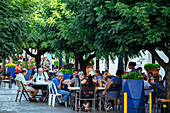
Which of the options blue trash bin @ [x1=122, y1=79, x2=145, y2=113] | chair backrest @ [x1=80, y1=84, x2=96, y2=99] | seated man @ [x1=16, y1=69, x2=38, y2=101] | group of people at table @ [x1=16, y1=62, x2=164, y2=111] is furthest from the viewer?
seated man @ [x1=16, y1=69, x2=38, y2=101]

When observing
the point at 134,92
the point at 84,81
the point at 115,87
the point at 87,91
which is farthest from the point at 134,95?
the point at 84,81

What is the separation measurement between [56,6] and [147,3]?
1317 cm

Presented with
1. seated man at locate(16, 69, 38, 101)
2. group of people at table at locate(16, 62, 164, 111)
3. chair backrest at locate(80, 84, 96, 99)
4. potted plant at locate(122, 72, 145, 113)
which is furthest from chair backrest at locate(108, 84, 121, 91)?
seated man at locate(16, 69, 38, 101)

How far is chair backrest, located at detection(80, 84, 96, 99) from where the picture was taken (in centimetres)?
1376

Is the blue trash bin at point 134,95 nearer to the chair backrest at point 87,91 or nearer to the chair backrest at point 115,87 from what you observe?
the chair backrest at point 115,87

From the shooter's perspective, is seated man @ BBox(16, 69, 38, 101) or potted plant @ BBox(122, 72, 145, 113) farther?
seated man @ BBox(16, 69, 38, 101)

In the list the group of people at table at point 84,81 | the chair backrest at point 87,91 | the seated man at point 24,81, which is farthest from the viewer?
the seated man at point 24,81

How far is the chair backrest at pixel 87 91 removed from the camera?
13.8m

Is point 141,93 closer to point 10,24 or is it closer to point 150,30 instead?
Answer: point 150,30

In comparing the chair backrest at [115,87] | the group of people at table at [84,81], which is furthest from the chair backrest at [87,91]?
the chair backrest at [115,87]

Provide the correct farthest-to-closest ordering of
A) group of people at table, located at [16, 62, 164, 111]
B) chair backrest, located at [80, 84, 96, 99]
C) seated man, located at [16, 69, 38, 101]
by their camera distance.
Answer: seated man, located at [16, 69, 38, 101], group of people at table, located at [16, 62, 164, 111], chair backrest, located at [80, 84, 96, 99]

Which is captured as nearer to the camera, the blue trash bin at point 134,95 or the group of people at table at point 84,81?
the blue trash bin at point 134,95

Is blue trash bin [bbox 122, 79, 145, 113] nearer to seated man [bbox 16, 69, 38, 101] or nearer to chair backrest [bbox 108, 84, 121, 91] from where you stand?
chair backrest [bbox 108, 84, 121, 91]

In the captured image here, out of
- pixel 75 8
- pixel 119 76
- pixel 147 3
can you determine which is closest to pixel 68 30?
pixel 75 8
